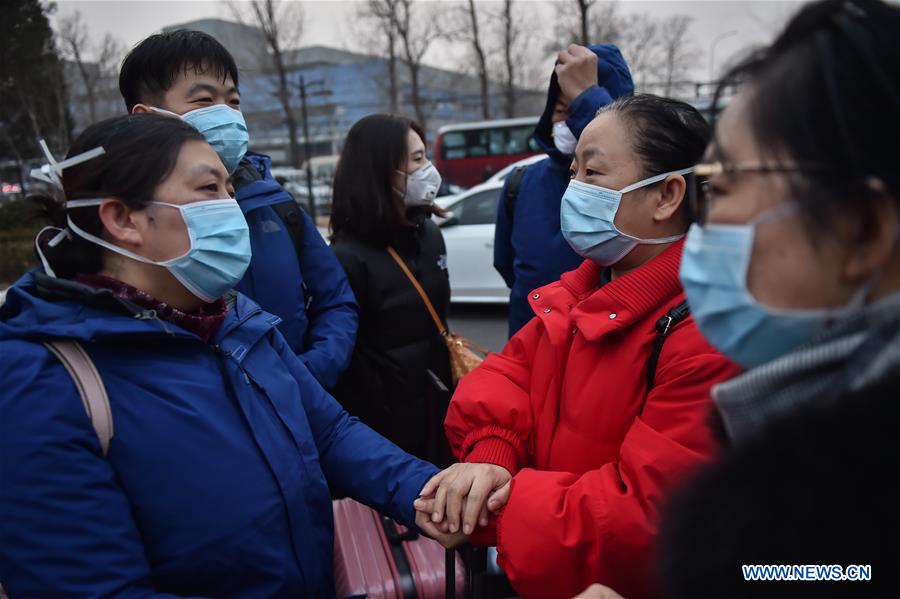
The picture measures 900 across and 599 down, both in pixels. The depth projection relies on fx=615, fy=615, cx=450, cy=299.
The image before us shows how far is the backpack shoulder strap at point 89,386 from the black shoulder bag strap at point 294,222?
1.29 meters

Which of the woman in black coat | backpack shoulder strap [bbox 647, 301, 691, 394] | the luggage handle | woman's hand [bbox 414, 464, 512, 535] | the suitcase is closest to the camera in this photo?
backpack shoulder strap [bbox 647, 301, 691, 394]

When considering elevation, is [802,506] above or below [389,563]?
above

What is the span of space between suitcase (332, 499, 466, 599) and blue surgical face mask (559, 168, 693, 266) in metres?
0.93

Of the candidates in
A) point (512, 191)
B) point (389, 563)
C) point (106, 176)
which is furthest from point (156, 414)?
point (512, 191)

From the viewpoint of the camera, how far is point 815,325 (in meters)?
0.88

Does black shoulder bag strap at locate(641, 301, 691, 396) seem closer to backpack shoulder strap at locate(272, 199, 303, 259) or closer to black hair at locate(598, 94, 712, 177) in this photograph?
black hair at locate(598, 94, 712, 177)

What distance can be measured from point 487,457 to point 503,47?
30967 mm

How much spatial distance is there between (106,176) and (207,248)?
28cm

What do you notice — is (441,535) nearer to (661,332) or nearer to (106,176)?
(661,332)

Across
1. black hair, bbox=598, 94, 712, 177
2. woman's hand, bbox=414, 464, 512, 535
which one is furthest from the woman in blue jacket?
black hair, bbox=598, 94, 712, 177

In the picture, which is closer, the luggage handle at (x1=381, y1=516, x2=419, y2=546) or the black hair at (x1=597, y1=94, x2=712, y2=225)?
the black hair at (x1=597, y1=94, x2=712, y2=225)

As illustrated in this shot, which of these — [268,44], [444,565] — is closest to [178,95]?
[444,565]

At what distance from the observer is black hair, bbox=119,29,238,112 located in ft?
7.79

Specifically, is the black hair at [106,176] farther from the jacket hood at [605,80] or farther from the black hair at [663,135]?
the jacket hood at [605,80]
